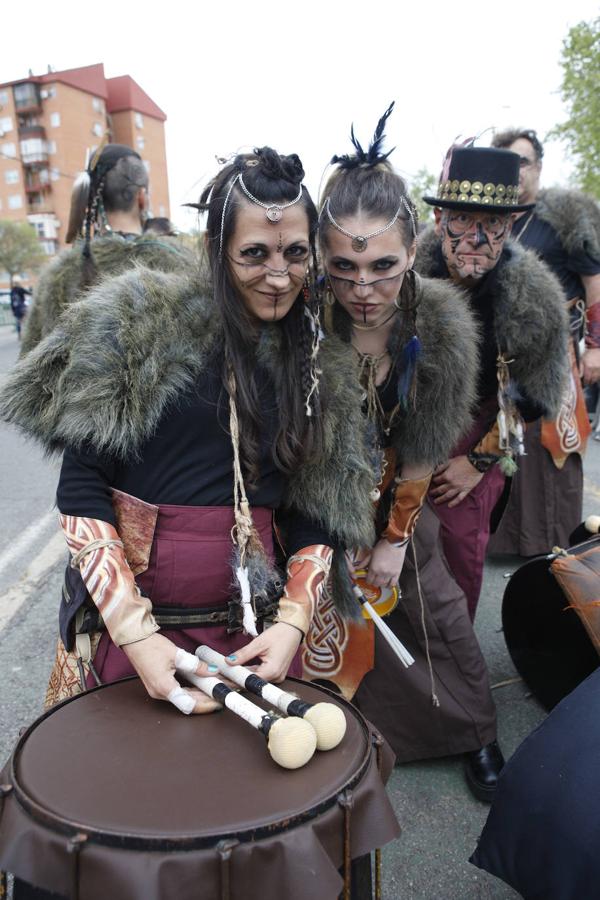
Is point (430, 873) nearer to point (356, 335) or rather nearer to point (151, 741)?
point (151, 741)

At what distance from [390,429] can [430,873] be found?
1246 mm

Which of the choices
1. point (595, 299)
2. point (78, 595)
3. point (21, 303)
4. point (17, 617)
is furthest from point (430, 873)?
point (21, 303)

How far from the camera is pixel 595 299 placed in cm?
369

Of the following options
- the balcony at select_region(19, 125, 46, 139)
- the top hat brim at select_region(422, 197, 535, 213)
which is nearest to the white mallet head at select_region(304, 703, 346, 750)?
the top hat brim at select_region(422, 197, 535, 213)

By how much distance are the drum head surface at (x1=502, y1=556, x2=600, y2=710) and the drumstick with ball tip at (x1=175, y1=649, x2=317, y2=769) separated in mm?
1278

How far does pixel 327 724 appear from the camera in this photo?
1247 millimetres

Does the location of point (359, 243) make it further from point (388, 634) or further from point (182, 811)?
point (182, 811)

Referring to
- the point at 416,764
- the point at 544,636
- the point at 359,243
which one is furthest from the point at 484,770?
the point at 359,243

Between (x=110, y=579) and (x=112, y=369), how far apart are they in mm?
460

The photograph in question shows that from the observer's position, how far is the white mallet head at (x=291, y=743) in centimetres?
118

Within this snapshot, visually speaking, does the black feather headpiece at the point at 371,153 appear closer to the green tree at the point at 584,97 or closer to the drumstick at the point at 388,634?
the drumstick at the point at 388,634

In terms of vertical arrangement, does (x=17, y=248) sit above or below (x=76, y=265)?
below

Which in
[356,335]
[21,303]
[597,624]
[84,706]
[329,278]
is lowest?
[21,303]

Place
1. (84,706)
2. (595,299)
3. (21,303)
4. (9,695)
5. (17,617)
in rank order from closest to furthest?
Answer: (84,706)
(9,695)
(17,617)
(595,299)
(21,303)
